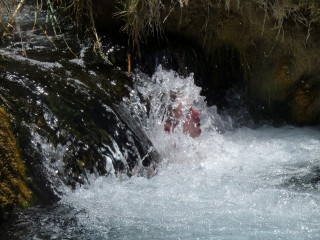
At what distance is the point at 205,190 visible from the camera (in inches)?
124

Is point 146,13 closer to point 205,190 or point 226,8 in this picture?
point 226,8

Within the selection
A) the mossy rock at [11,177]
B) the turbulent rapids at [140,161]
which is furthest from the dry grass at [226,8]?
the mossy rock at [11,177]

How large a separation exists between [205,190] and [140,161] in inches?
21.5

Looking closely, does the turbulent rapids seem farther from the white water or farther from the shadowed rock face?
the shadowed rock face

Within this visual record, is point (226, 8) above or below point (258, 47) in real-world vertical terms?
above

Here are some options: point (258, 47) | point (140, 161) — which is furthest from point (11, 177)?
point (258, 47)

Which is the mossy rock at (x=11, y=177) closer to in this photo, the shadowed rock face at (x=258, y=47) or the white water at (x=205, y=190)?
the white water at (x=205, y=190)

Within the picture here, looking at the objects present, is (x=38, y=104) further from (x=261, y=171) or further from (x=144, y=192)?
(x=261, y=171)

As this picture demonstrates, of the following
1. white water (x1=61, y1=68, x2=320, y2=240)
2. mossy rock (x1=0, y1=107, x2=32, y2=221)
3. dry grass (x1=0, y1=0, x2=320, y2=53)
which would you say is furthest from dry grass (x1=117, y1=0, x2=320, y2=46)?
mossy rock (x1=0, y1=107, x2=32, y2=221)

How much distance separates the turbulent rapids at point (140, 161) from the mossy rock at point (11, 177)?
6 centimetres

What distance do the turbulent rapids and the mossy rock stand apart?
0.21 feet

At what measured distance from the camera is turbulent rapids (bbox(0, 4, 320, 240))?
2668 millimetres

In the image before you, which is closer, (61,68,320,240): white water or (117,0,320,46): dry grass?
(61,68,320,240): white water

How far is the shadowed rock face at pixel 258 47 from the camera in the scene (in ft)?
14.8
